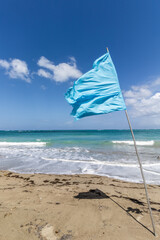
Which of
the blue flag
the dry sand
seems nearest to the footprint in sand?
the dry sand

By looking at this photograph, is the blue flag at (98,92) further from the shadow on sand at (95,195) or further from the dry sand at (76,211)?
the shadow on sand at (95,195)

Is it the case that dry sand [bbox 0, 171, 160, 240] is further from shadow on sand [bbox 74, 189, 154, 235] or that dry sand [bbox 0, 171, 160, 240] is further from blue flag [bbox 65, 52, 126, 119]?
blue flag [bbox 65, 52, 126, 119]

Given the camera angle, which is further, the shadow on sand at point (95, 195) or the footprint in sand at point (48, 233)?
the shadow on sand at point (95, 195)

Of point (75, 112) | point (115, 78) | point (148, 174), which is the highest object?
point (115, 78)

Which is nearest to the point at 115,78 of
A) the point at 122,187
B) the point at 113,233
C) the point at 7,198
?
the point at 113,233

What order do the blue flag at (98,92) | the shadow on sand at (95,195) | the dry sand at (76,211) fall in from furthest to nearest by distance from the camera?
the shadow on sand at (95,195) < the blue flag at (98,92) < the dry sand at (76,211)

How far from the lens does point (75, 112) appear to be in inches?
148

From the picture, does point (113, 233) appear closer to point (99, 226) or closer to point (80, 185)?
point (99, 226)

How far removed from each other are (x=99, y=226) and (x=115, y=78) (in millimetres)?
3687

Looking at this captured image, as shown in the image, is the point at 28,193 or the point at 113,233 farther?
the point at 28,193

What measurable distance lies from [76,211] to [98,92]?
3412 millimetres

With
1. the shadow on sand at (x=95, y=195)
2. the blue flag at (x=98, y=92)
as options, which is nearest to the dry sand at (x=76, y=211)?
the shadow on sand at (x=95, y=195)

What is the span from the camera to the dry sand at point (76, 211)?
308 cm

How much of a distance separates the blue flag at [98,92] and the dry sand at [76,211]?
2690 millimetres
